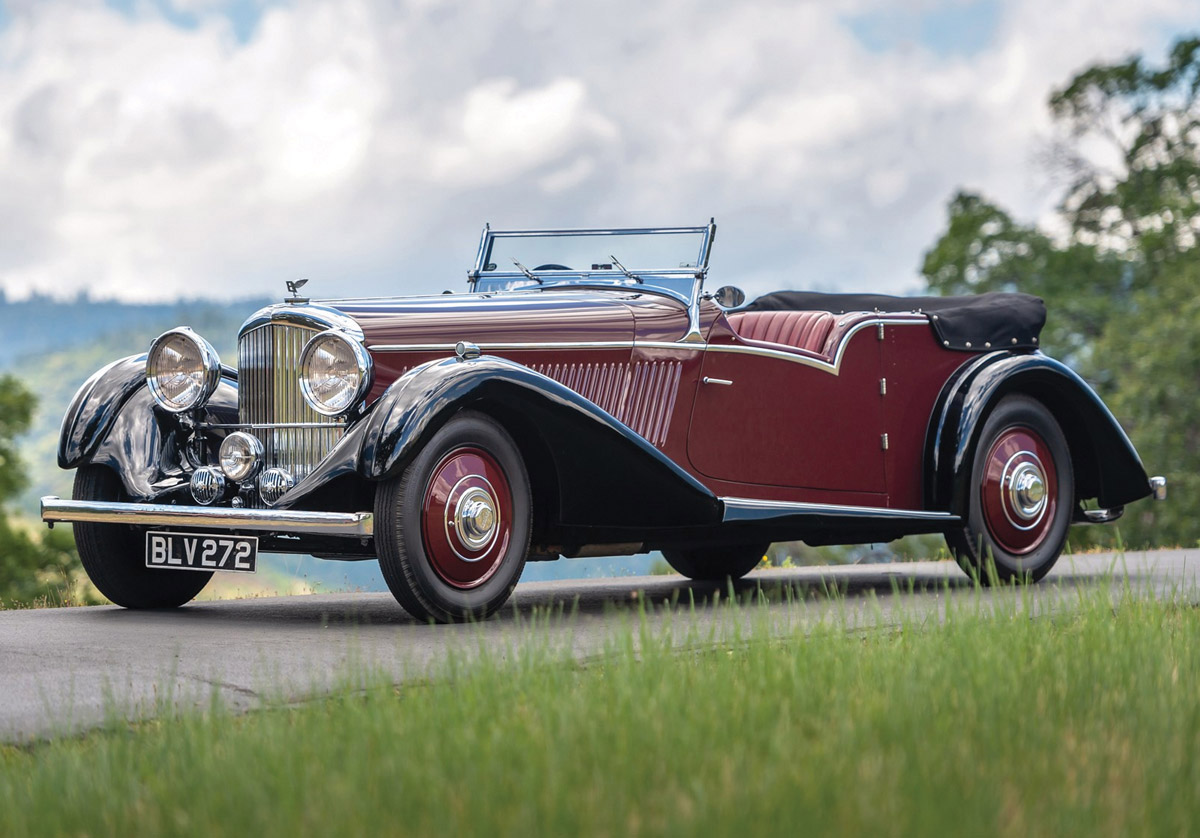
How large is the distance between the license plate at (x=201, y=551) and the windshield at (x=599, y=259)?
Answer: 7.62 feet

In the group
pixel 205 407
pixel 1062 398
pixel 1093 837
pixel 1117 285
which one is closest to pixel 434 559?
pixel 205 407

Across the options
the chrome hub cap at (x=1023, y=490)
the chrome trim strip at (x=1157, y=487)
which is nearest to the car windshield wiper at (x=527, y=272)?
the chrome hub cap at (x=1023, y=490)

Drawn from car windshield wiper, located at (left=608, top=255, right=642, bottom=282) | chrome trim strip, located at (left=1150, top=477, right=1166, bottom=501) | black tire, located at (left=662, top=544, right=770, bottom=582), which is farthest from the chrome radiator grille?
A: chrome trim strip, located at (left=1150, top=477, right=1166, bottom=501)

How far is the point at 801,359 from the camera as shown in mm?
6727

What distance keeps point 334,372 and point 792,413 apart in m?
2.24

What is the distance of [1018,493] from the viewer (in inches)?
287

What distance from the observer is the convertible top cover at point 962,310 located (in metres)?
7.49

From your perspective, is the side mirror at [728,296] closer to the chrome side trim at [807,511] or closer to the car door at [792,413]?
the car door at [792,413]

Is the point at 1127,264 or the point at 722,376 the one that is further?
the point at 1127,264

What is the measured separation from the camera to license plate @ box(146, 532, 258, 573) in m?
5.27

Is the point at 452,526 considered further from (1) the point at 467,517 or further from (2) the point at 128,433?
(2) the point at 128,433

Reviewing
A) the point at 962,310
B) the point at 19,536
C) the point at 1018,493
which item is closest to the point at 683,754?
the point at 1018,493

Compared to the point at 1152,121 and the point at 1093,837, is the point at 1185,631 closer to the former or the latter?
the point at 1093,837

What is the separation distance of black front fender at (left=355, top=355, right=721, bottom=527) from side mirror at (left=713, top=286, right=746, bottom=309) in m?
1.04
